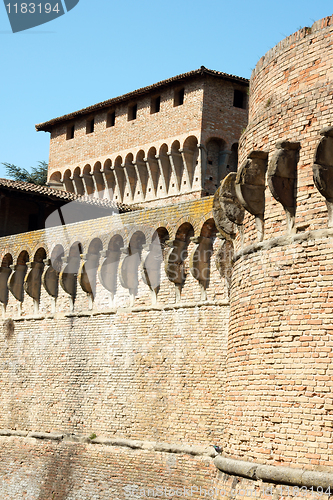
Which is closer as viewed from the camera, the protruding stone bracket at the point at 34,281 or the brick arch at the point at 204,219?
the brick arch at the point at 204,219

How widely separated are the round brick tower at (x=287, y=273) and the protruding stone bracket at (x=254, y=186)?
0.04 ft

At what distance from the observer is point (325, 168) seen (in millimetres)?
7945

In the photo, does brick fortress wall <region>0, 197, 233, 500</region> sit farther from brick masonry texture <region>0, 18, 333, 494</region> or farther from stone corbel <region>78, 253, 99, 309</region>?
stone corbel <region>78, 253, 99, 309</region>

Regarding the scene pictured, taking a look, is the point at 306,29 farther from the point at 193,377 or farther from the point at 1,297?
the point at 1,297

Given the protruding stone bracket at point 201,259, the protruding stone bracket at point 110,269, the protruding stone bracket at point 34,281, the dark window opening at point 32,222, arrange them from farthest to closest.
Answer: the dark window opening at point 32,222, the protruding stone bracket at point 34,281, the protruding stone bracket at point 110,269, the protruding stone bracket at point 201,259

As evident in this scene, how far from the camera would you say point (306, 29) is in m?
8.91

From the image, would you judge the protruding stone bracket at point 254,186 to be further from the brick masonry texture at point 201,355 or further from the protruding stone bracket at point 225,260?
the protruding stone bracket at point 225,260

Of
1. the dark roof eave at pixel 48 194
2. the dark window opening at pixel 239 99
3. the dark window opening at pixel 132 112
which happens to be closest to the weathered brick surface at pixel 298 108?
the dark roof eave at pixel 48 194

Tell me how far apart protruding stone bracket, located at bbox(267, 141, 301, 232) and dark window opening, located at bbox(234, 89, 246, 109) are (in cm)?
1811

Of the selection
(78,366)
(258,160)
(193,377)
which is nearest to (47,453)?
(78,366)

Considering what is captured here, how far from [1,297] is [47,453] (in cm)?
476

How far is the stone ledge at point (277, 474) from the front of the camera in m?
7.31

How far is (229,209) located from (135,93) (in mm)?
18514

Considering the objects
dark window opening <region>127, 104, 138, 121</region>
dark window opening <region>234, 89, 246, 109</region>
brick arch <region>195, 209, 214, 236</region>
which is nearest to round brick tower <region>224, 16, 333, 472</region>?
brick arch <region>195, 209, 214, 236</region>
